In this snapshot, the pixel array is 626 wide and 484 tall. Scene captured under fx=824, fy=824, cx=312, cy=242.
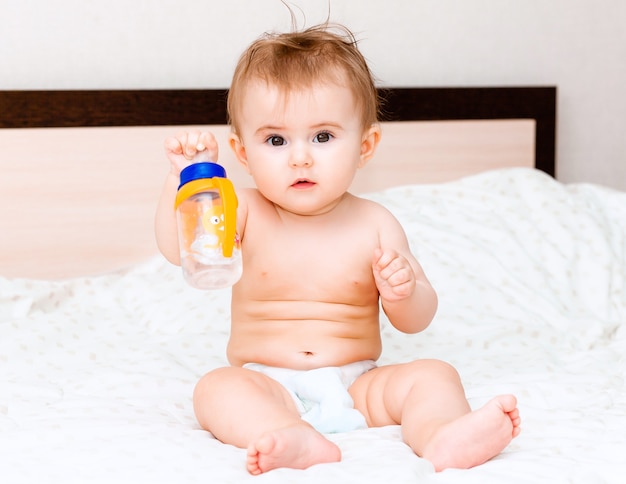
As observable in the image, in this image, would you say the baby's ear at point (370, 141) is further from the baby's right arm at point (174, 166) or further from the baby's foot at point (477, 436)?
the baby's foot at point (477, 436)

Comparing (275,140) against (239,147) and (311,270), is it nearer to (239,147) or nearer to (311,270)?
(239,147)

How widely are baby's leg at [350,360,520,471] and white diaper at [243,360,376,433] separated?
3cm

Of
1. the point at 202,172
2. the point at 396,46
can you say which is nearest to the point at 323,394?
the point at 202,172

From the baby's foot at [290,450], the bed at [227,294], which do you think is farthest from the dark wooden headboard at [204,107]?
the baby's foot at [290,450]

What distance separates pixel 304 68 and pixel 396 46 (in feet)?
3.95

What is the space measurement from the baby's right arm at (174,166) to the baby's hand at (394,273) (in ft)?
0.87

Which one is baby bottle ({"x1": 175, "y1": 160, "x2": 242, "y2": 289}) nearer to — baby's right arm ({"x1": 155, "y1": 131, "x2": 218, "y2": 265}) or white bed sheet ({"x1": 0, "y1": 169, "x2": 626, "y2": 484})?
baby's right arm ({"x1": 155, "y1": 131, "x2": 218, "y2": 265})

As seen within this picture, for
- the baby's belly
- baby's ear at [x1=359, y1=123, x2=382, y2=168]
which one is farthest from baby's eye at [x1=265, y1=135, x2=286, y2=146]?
the baby's belly

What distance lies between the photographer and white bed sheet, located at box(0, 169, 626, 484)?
894mm

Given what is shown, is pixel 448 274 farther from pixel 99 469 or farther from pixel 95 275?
pixel 99 469

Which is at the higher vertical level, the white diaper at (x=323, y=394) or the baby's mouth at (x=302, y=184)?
the baby's mouth at (x=302, y=184)

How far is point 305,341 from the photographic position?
46.3 inches

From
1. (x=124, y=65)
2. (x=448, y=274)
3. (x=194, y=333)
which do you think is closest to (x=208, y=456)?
(x=194, y=333)

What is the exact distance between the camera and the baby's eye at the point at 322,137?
113 centimetres
